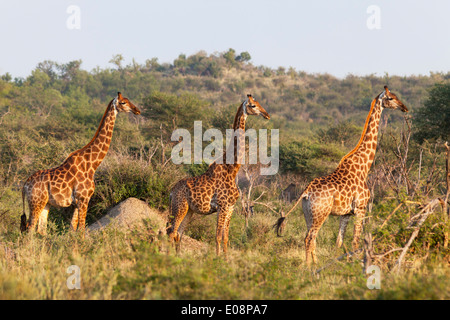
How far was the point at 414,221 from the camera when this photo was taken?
652cm

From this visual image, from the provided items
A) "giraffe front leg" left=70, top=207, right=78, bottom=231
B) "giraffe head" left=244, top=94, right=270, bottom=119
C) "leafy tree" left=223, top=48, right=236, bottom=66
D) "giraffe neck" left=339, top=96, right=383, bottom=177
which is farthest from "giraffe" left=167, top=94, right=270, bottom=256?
"leafy tree" left=223, top=48, right=236, bottom=66

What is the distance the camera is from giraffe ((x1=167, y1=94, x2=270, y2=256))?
7.72 m

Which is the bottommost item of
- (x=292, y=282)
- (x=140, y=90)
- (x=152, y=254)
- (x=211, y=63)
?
(x=292, y=282)

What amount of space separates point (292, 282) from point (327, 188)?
91.0 inches

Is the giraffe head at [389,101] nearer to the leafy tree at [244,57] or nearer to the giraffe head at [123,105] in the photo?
the giraffe head at [123,105]

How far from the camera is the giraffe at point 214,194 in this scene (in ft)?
25.3

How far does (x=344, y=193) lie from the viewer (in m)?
7.60

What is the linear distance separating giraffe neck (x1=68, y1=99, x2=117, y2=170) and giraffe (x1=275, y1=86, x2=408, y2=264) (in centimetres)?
293

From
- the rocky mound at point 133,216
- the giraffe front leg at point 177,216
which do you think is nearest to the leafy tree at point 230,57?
the rocky mound at point 133,216

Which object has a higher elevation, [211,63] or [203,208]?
[211,63]

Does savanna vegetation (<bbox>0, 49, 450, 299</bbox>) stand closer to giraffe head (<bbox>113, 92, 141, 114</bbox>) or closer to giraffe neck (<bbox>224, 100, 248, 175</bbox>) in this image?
giraffe neck (<bbox>224, 100, 248, 175</bbox>)
